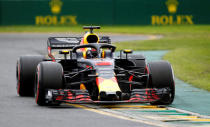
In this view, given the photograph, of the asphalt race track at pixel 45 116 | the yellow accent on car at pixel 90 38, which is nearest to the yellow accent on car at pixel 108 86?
the asphalt race track at pixel 45 116

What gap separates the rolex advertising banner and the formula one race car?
41.3m

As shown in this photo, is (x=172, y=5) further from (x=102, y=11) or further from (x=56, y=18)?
(x=56, y=18)

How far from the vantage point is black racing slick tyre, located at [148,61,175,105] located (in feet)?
36.5

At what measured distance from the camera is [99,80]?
35.6 ft

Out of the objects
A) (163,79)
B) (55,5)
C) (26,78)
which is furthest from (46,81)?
(55,5)

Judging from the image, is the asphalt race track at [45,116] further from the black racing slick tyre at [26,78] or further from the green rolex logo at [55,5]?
the green rolex logo at [55,5]

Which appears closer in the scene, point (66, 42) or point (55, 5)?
point (66, 42)

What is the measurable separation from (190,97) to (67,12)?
138 feet

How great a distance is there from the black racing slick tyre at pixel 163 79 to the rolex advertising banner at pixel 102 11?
4213 centimetres

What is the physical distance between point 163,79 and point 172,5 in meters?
43.4

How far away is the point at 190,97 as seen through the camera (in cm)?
1242

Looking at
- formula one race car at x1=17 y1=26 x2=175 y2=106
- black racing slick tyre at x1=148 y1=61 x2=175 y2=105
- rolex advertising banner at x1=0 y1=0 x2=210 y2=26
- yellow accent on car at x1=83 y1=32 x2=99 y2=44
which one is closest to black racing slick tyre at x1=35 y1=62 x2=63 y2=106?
formula one race car at x1=17 y1=26 x2=175 y2=106

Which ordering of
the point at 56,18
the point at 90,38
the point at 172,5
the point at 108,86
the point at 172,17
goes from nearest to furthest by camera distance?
the point at 108,86 → the point at 90,38 → the point at 172,5 → the point at 56,18 → the point at 172,17

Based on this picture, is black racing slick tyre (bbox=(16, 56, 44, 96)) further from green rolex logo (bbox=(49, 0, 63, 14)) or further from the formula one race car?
green rolex logo (bbox=(49, 0, 63, 14))
